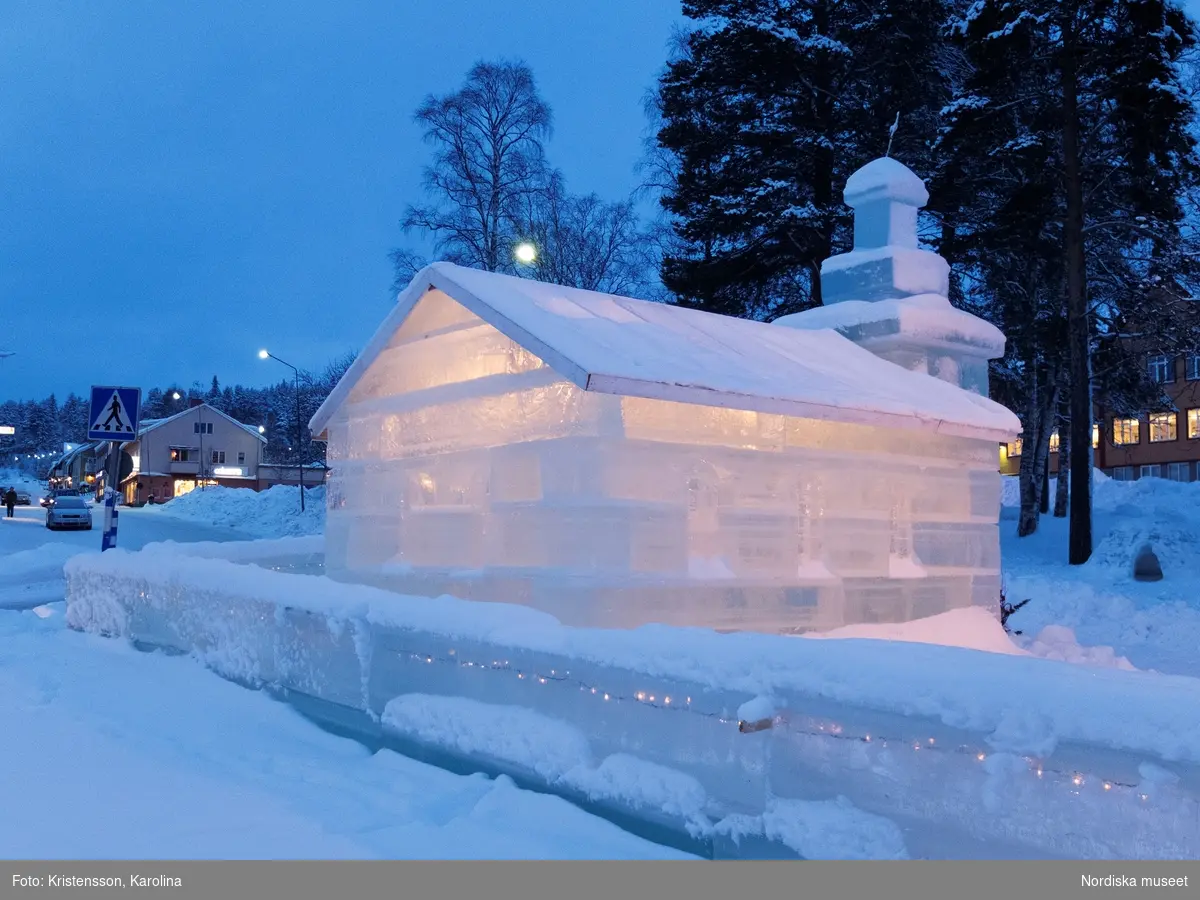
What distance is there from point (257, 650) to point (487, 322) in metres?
3.31

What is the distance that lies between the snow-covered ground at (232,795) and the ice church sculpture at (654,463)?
1.88m

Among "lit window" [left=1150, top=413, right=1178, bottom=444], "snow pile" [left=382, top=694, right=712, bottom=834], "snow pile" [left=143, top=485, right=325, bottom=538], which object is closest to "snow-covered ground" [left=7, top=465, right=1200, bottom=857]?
"snow pile" [left=382, top=694, right=712, bottom=834]

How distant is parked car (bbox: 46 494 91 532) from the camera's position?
3875 cm

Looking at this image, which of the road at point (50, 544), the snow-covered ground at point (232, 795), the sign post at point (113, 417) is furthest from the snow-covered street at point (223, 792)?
the road at point (50, 544)

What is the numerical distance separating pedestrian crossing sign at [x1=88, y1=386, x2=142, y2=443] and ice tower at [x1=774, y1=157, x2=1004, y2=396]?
8.38m

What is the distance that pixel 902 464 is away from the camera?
9.44 meters

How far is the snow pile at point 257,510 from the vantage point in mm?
37781

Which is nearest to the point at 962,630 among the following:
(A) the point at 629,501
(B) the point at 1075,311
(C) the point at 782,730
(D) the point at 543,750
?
(A) the point at 629,501

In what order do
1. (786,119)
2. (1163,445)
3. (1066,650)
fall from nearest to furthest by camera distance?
(1066,650)
(786,119)
(1163,445)

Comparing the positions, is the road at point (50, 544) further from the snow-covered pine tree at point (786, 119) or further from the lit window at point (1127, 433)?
the lit window at point (1127, 433)

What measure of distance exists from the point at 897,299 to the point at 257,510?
37.7 m

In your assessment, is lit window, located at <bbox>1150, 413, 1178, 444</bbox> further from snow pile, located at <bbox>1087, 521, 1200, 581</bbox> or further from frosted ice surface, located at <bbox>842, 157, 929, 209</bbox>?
frosted ice surface, located at <bbox>842, 157, 929, 209</bbox>

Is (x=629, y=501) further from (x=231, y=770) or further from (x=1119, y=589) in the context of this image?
(x=1119, y=589)

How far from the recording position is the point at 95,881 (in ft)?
13.4
